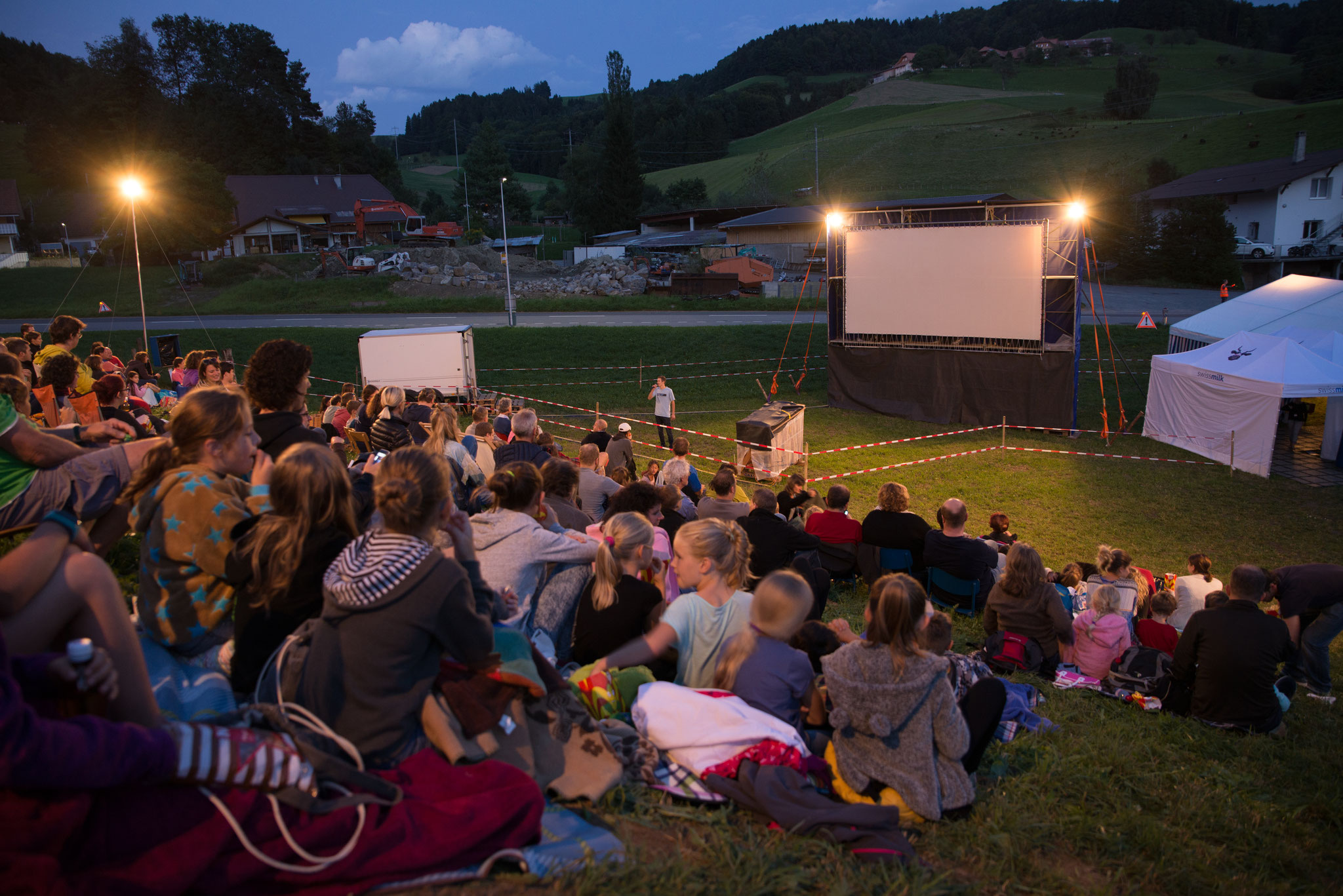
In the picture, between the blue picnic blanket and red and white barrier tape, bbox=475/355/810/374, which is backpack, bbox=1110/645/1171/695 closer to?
the blue picnic blanket

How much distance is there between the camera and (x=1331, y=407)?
1444 cm

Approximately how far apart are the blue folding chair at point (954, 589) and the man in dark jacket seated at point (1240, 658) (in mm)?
1977

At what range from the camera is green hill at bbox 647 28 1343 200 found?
61844 millimetres

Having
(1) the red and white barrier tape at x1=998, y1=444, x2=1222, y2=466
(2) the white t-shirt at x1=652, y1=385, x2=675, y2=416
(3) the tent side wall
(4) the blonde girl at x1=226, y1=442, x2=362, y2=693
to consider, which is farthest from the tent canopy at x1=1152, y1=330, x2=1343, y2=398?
(4) the blonde girl at x1=226, y1=442, x2=362, y2=693

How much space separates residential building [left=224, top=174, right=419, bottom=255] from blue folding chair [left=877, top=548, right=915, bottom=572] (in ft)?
176

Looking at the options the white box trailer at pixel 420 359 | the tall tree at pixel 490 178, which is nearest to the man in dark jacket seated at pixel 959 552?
the white box trailer at pixel 420 359

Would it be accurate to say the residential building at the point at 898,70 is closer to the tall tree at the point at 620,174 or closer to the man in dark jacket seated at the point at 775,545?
the tall tree at the point at 620,174

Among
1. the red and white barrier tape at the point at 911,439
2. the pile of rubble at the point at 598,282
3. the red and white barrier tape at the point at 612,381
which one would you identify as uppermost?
the pile of rubble at the point at 598,282

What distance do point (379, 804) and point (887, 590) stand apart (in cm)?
208

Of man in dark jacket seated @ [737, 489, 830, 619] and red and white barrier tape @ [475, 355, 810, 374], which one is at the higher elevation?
red and white barrier tape @ [475, 355, 810, 374]

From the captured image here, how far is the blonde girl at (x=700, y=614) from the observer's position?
12.7ft

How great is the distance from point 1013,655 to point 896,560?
5.22ft

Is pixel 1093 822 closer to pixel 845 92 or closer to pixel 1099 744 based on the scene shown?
pixel 1099 744

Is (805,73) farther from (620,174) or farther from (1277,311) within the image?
(1277,311)
